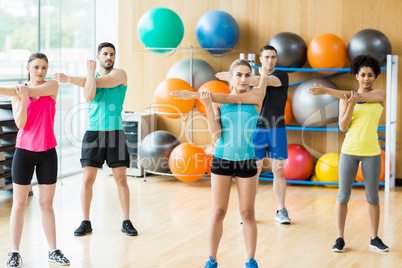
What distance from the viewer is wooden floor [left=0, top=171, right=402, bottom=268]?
3.46 metres

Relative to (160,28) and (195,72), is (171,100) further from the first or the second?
(160,28)

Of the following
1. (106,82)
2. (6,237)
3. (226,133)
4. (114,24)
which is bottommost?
(6,237)

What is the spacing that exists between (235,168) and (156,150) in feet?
9.85

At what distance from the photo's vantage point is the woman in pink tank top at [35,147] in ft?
10.5

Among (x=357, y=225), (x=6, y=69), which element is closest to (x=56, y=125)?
(x=6, y=69)

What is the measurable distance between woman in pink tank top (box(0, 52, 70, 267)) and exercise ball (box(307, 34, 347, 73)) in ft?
10.2

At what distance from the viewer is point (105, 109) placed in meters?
3.89

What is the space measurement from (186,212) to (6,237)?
1545mm

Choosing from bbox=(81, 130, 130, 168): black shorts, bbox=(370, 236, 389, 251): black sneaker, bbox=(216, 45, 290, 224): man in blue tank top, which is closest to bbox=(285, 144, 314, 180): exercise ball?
bbox=(216, 45, 290, 224): man in blue tank top

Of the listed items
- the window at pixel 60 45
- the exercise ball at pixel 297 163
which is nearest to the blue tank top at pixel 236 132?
the exercise ball at pixel 297 163

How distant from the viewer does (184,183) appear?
238 inches

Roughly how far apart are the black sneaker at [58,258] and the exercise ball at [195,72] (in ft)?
9.54

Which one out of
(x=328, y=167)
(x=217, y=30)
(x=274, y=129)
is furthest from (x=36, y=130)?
(x=328, y=167)

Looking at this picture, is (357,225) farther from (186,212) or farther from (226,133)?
(226,133)
